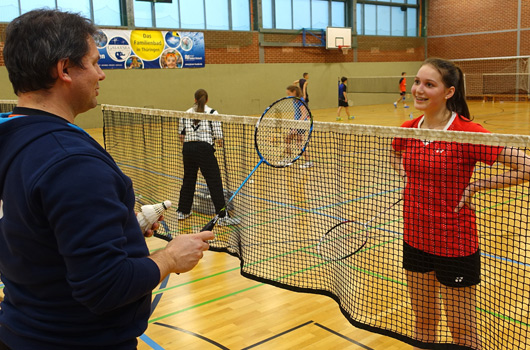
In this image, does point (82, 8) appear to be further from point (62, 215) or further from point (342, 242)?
point (62, 215)

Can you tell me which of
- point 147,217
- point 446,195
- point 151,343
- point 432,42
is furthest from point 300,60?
point 147,217

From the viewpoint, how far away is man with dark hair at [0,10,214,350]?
1.32 metres

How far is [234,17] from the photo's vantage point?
22.7m

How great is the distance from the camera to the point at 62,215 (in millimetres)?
1304

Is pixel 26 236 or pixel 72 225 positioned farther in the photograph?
pixel 26 236

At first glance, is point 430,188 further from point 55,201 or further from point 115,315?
point 55,201

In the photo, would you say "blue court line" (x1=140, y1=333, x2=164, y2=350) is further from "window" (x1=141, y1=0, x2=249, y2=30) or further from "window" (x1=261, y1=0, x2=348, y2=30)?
"window" (x1=261, y1=0, x2=348, y2=30)

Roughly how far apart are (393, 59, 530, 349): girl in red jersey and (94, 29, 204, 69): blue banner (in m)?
17.9

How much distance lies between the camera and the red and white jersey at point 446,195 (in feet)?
8.71

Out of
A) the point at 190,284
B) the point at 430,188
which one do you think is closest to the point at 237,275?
the point at 190,284

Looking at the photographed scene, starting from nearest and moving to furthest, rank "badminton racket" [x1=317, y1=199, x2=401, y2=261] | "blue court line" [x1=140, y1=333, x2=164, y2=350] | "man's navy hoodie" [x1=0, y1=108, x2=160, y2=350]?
1. "man's navy hoodie" [x1=0, y1=108, x2=160, y2=350]
2. "blue court line" [x1=140, y1=333, x2=164, y2=350]
3. "badminton racket" [x1=317, y1=199, x2=401, y2=261]

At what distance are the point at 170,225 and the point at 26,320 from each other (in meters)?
5.33

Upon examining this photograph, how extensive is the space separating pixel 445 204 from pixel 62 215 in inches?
79.8

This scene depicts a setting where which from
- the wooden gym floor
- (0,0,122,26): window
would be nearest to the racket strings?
the wooden gym floor
